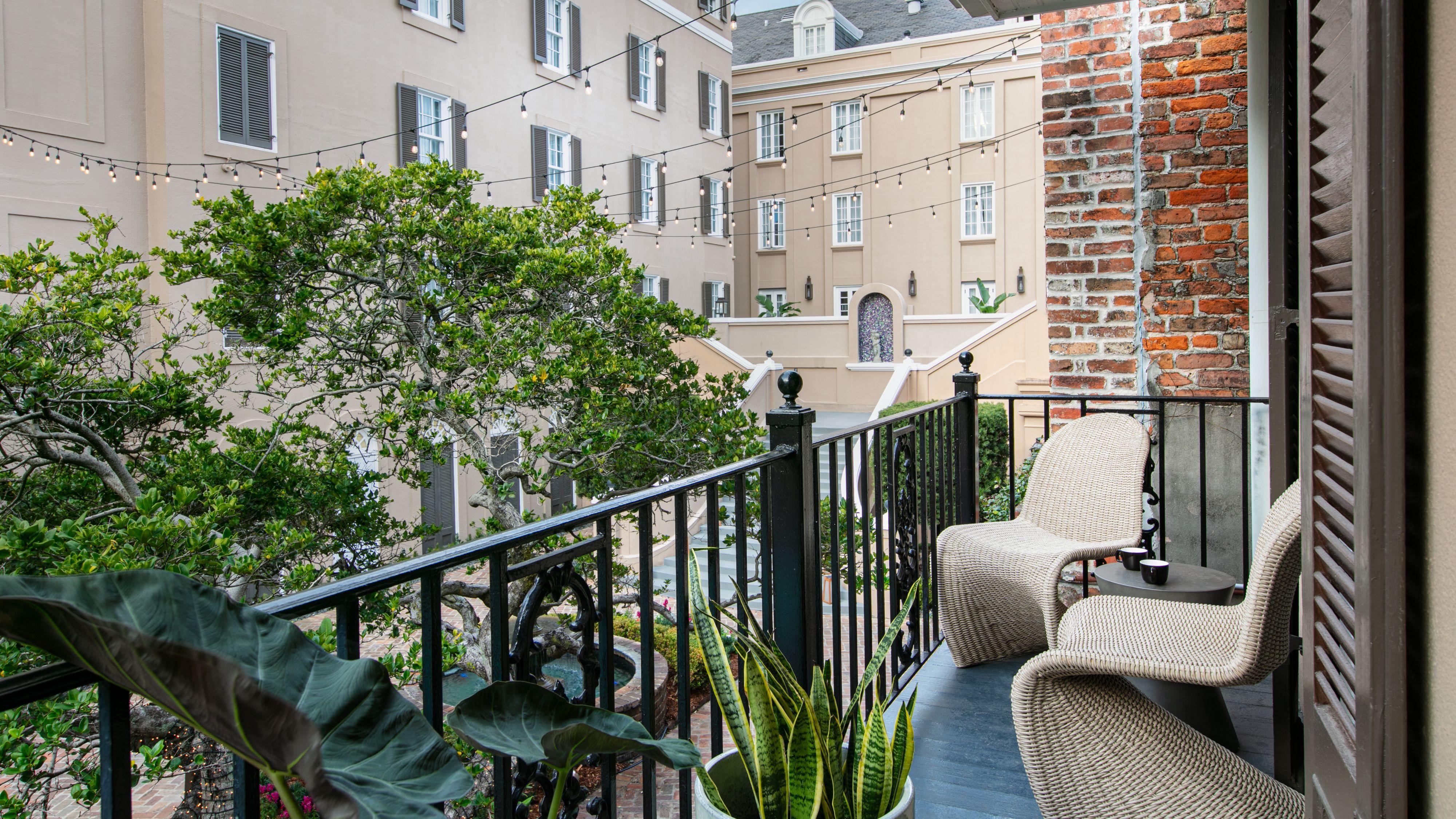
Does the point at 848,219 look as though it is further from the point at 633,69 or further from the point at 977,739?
the point at 977,739

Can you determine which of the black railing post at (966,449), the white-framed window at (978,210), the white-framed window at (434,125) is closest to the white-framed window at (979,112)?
the white-framed window at (978,210)

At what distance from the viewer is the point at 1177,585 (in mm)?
2598

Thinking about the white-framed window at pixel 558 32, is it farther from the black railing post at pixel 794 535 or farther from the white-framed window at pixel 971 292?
the black railing post at pixel 794 535

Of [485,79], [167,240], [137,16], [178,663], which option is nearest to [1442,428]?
[178,663]

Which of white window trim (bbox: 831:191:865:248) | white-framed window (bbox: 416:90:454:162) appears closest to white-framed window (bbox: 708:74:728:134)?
white window trim (bbox: 831:191:865:248)

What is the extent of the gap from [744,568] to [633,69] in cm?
1460

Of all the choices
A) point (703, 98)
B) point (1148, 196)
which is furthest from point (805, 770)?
point (703, 98)

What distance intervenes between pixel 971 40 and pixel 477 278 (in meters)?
14.9

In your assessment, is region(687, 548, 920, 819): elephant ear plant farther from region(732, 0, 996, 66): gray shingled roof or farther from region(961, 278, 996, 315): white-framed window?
region(732, 0, 996, 66): gray shingled roof

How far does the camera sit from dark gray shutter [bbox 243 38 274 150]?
30.3ft

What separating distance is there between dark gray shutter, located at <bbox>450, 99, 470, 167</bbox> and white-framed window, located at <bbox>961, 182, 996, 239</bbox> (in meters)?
11.0

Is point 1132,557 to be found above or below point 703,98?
below

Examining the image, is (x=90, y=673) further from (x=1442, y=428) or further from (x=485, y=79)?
(x=485, y=79)

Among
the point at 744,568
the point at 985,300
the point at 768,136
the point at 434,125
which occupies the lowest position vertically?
the point at 744,568
